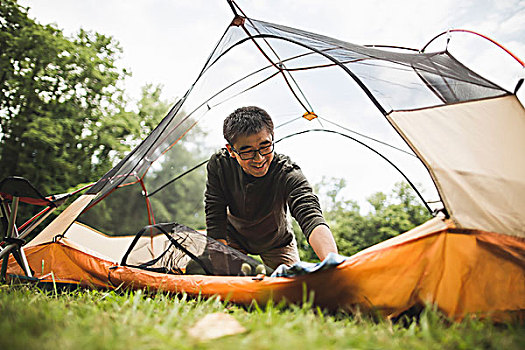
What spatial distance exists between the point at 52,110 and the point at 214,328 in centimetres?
482

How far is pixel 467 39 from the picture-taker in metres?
1.73

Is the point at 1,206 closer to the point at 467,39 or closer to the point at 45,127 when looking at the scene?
the point at 467,39

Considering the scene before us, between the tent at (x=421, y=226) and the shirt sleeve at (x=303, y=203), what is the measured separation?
38 centimetres

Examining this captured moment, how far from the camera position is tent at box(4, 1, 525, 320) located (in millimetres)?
903

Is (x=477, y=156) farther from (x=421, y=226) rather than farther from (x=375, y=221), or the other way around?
(x=375, y=221)

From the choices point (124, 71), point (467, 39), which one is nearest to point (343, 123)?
point (467, 39)

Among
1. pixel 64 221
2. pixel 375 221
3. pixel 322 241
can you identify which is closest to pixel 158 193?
pixel 64 221

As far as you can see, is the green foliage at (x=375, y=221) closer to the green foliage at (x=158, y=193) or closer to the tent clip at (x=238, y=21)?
the green foliage at (x=158, y=193)

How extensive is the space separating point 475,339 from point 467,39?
1.60m

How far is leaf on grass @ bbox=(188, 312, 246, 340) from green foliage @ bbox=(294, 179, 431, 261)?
13.3 ft

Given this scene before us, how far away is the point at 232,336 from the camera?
2.25 feet

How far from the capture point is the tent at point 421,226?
90 centimetres

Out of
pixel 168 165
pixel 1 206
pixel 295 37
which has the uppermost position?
pixel 295 37

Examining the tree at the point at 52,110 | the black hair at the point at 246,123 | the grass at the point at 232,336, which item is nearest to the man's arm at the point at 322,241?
the grass at the point at 232,336
